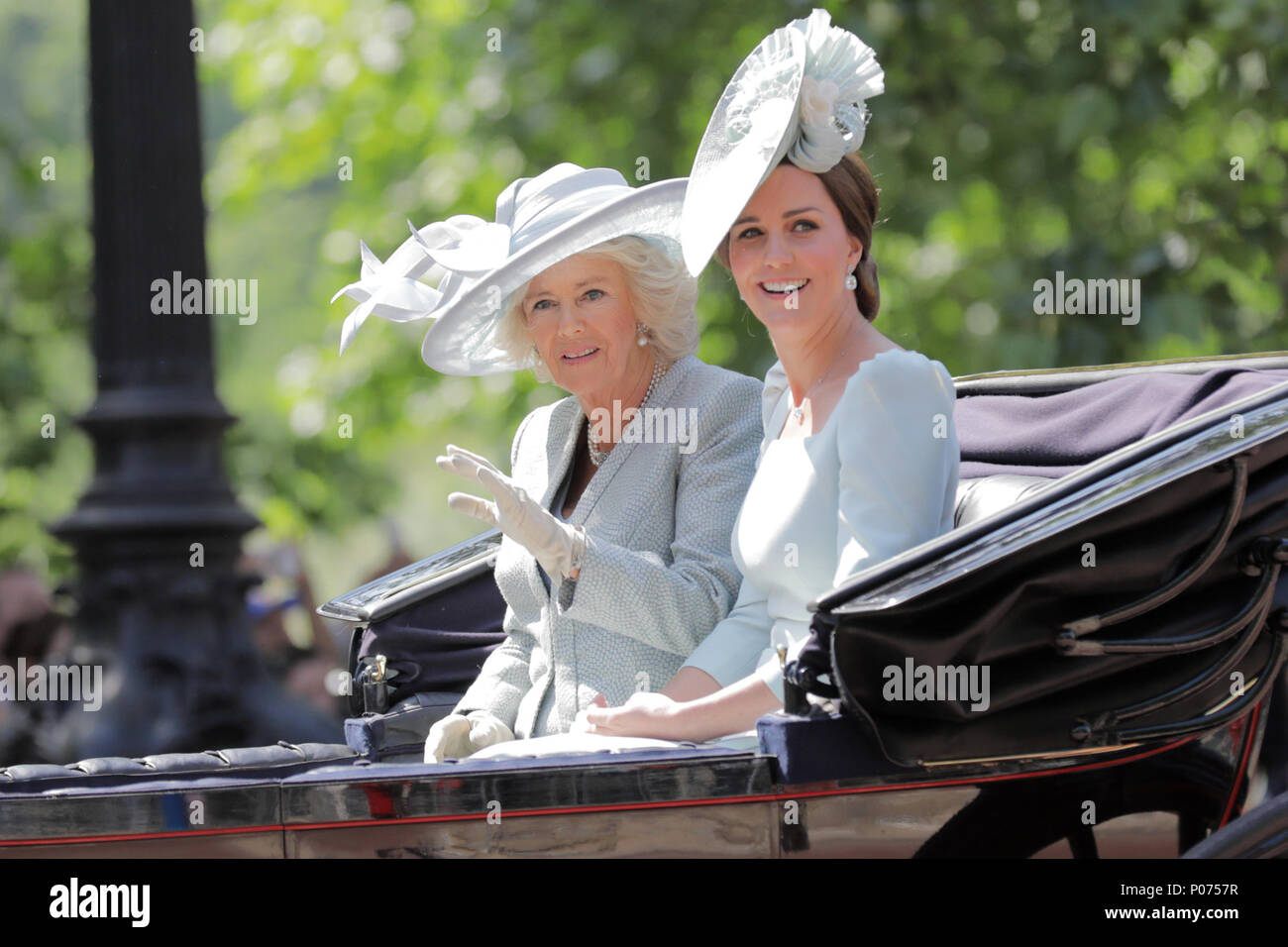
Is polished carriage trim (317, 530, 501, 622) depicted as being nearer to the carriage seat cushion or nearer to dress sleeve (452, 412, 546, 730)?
dress sleeve (452, 412, 546, 730)

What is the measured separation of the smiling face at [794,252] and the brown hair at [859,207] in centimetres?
2

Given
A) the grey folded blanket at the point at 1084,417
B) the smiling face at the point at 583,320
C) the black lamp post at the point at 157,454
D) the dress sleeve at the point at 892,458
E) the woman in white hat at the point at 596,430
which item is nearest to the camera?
the dress sleeve at the point at 892,458

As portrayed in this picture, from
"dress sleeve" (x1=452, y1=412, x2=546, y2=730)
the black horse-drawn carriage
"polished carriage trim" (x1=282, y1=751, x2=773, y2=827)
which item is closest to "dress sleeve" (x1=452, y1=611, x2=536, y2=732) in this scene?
"dress sleeve" (x1=452, y1=412, x2=546, y2=730)

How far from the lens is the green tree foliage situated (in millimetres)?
6359

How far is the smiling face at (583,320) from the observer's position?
3037mm

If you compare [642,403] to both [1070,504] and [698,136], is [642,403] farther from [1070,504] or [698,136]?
[698,136]

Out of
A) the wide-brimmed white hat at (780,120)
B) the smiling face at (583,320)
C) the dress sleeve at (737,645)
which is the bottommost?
the dress sleeve at (737,645)

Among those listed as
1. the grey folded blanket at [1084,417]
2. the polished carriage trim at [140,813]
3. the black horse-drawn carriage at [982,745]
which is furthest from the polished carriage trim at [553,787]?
the grey folded blanket at [1084,417]

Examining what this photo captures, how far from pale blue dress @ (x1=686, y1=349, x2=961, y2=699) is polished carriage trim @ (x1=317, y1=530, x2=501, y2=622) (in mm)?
1045

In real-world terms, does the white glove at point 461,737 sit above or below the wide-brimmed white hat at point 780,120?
below

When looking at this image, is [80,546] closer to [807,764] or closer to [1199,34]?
[807,764]

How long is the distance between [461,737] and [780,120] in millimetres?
1247

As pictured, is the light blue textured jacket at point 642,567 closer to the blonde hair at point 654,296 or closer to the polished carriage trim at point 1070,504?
the blonde hair at point 654,296
